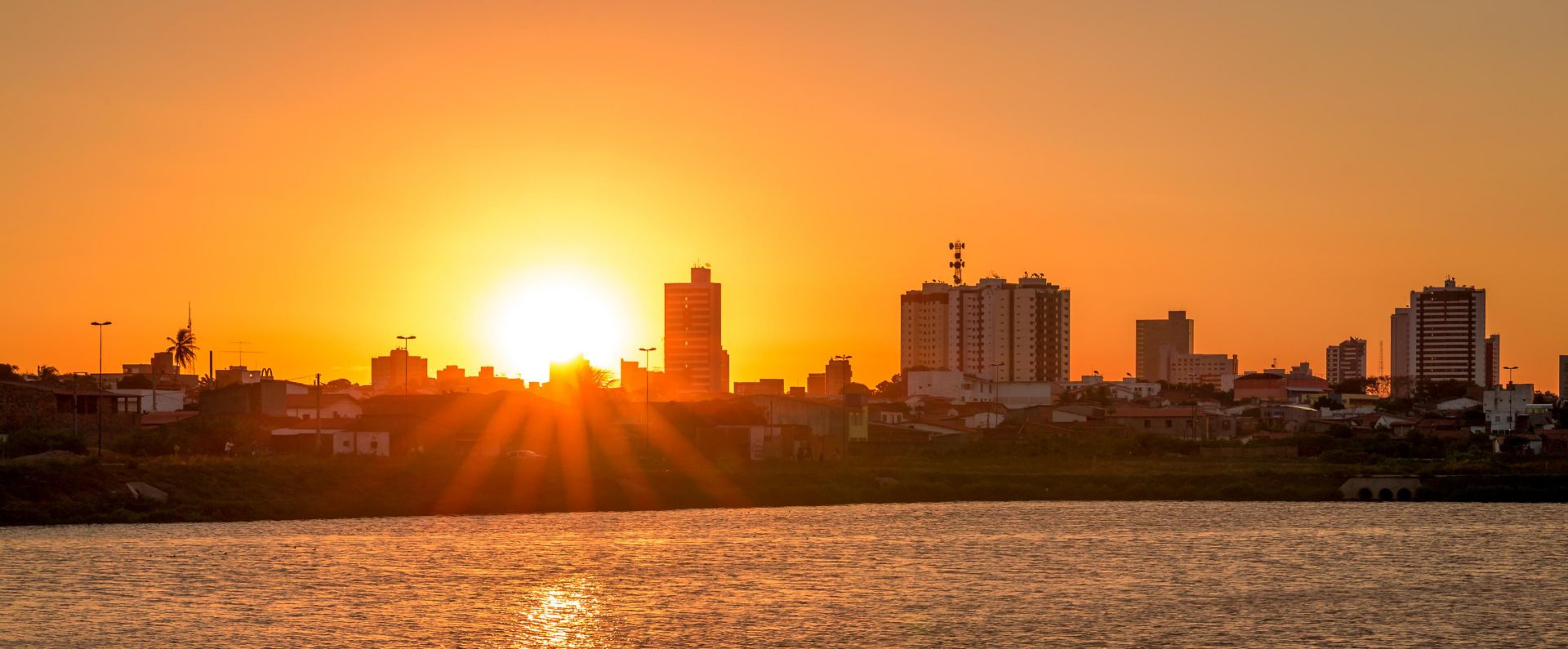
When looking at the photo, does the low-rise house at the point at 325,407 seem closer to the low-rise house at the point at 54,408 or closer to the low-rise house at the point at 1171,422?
the low-rise house at the point at 54,408

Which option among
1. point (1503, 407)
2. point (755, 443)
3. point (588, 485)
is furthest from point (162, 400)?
point (1503, 407)

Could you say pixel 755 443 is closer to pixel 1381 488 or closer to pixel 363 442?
pixel 363 442

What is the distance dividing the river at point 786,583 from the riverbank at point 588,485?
3.71 m

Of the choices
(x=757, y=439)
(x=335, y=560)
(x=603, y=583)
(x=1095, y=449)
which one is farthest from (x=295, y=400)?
(x=603, y=583)

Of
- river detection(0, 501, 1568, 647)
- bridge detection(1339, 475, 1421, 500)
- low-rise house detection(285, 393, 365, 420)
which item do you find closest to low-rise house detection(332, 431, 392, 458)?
low-rise house detection(285, 393, 365, 420)

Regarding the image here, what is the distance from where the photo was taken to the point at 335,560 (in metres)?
55.5

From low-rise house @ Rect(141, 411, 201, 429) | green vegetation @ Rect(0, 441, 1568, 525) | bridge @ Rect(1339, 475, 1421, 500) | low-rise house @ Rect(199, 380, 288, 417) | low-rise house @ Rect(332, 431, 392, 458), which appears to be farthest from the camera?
low-rise house @ Rect(199, 380, 288, 417)

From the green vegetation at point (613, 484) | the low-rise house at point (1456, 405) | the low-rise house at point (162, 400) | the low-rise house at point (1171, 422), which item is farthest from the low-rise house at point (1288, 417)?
the low-rise house at point (162, 400)

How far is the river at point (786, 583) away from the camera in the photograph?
40.7m

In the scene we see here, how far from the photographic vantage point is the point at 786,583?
50.2 meters

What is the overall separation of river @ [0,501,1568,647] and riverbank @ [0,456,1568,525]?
12.2ft

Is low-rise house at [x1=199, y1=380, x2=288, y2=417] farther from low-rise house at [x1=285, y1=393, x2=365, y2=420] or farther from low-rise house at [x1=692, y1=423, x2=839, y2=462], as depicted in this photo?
low-rise house at [x1=692, y1=423, x2=839, y2=462]

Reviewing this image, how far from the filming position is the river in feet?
133

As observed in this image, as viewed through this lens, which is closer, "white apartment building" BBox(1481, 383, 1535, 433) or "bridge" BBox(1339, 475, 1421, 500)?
"bridge" BBox(1339, 475, 1421, 500)
